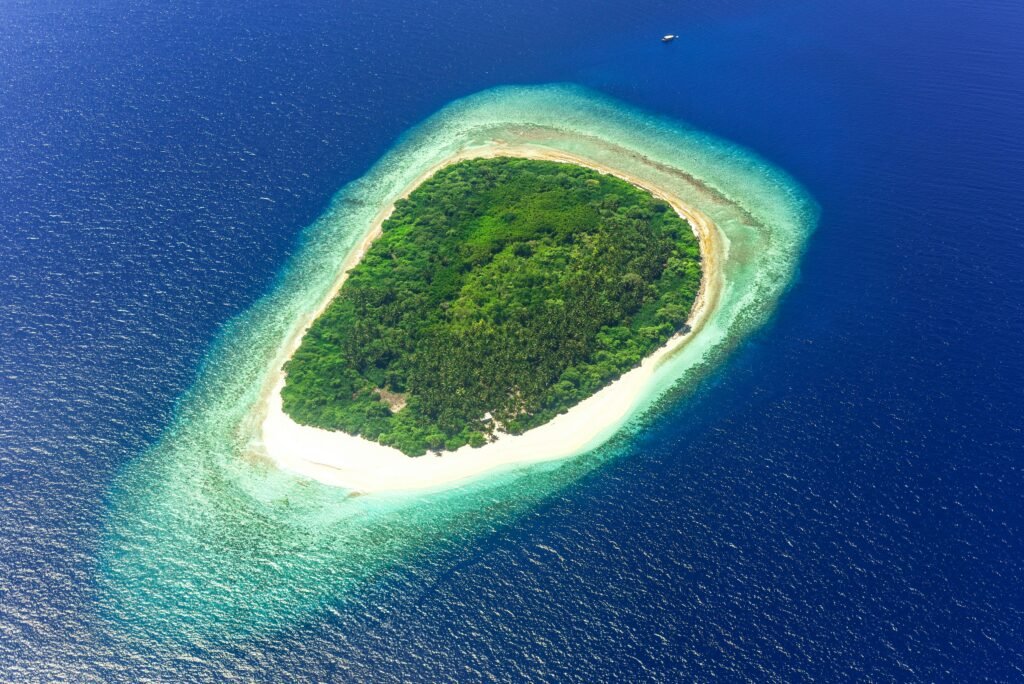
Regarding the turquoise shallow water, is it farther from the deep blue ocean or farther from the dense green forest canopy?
the dense green forest canopy

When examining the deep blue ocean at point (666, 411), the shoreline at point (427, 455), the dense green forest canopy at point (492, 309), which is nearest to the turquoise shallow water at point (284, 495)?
the shoreline at point (427, 455)

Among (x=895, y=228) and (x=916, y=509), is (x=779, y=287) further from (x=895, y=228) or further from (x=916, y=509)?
(x=916, y=509)

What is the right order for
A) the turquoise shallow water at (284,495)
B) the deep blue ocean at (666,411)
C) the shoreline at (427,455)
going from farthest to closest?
the shoreline at (427,455), the turquoise shallow water at (284,495), the deep blue ocean at (666,411)

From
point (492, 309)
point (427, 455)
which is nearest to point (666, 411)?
point (492, 309)

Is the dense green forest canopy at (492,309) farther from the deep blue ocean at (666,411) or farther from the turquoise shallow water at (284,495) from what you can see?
the deep blue ocean at (666,411)

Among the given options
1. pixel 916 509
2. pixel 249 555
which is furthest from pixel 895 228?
pixel 249 555

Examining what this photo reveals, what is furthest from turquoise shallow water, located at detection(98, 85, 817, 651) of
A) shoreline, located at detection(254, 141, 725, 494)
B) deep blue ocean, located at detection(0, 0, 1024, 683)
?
deep blue ocean, located at detection(0, 0, 1024, 683)
